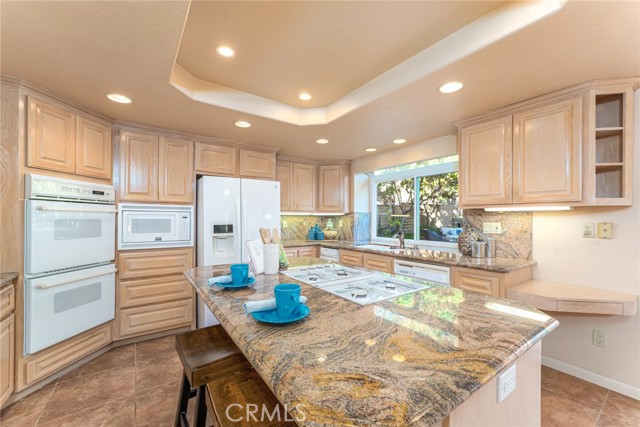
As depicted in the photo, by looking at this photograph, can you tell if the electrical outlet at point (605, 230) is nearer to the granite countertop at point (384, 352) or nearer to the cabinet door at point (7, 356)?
the granite countertop at point (384, 352)

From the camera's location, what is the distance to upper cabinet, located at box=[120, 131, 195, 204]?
2650mm

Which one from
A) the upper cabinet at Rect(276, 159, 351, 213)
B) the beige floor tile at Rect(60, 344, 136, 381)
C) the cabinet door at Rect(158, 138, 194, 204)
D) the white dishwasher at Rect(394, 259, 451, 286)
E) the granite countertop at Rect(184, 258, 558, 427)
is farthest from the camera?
the upper cabinet at Rect(276, 159, 351, 213)

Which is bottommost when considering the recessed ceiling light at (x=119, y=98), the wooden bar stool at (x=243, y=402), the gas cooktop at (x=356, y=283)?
the wooden bar stool at (x=243, y=402)

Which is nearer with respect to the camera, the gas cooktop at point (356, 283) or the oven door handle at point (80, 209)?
the gas cooktop at point (356, 283)

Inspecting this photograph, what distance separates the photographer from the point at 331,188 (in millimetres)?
4312

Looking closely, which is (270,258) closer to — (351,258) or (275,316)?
(275,316)

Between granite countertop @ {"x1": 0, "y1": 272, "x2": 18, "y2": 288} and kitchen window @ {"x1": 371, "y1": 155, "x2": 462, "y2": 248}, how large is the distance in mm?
3744

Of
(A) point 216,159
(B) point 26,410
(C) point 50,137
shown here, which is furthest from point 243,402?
(A) point 216,159

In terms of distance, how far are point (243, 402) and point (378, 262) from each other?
2.38 meters

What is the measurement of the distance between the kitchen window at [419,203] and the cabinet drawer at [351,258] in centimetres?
83

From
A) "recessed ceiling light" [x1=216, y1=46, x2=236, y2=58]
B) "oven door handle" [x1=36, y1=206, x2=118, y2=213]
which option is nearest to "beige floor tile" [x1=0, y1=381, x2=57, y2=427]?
"oven door handle" [x1=36, y1=206, x2=118, y2=213]

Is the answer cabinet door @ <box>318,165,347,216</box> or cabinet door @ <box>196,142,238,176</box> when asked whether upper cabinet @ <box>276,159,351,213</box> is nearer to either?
cabinet door @ <box>318,165,347,216</box>

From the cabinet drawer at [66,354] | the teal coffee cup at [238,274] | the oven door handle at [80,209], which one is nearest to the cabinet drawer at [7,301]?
the cabinet drawer at [66,354]

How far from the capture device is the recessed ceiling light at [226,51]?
5.81 feet
